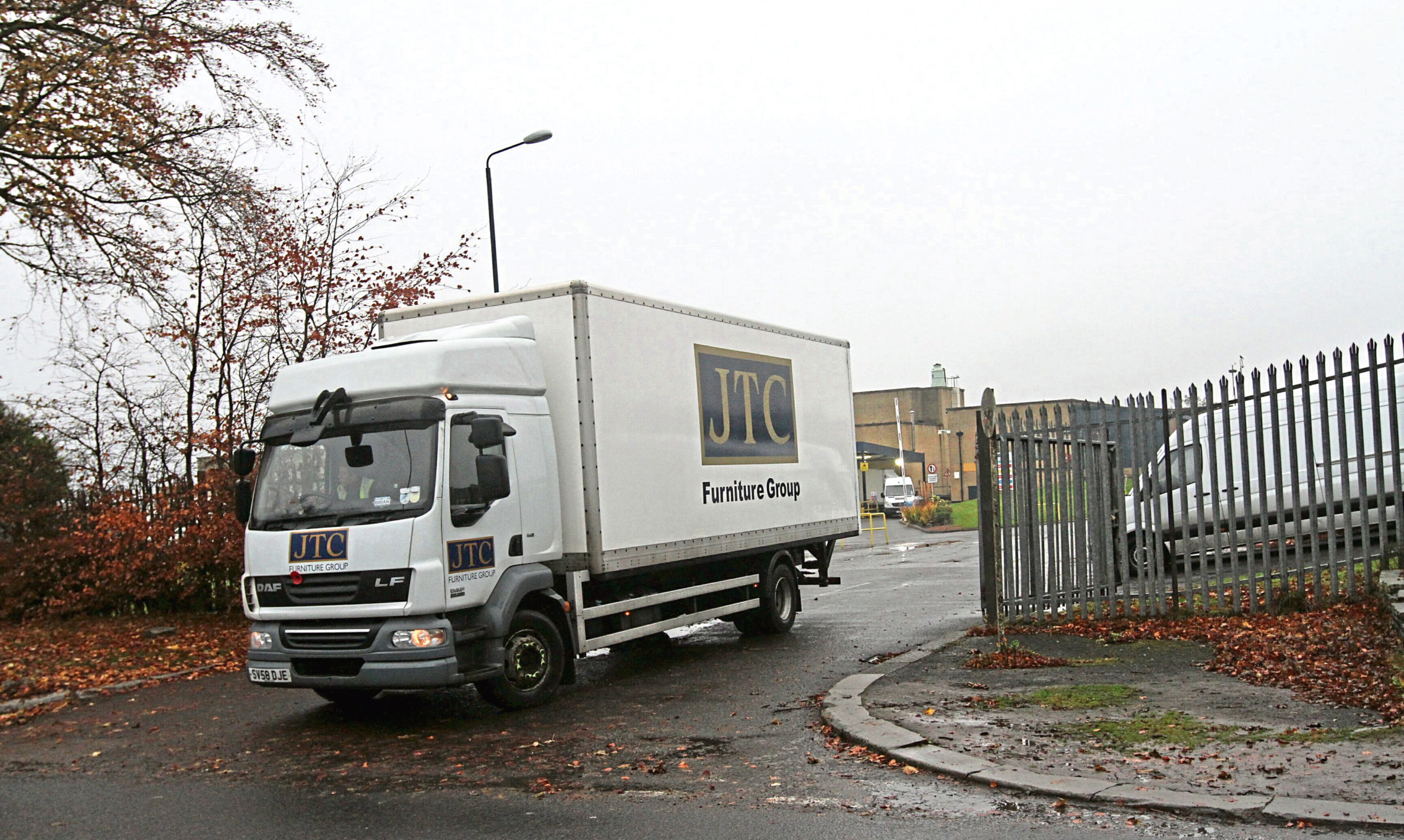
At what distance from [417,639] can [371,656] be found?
0.37 meters

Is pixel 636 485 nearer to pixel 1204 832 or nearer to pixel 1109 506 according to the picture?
pixel 1109 506

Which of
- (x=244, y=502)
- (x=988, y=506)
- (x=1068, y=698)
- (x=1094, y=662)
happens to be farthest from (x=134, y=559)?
(x=1068, y=698)

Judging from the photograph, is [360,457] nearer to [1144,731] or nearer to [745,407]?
[745,407]

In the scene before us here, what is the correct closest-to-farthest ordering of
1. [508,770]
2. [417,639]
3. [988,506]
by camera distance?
[508,770], [417,639], [988,506]

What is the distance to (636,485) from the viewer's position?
10.4 m

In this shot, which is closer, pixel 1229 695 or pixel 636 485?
pixel 1229 695

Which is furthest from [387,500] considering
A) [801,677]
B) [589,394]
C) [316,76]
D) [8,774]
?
[316,76]

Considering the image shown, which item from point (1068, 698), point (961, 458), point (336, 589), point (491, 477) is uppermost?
point (491, 477)

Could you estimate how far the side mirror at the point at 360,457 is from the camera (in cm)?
880

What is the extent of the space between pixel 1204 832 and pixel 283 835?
432 centimetres

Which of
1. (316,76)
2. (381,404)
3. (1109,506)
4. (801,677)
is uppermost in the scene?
(316,76)

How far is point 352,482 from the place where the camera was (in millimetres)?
8773

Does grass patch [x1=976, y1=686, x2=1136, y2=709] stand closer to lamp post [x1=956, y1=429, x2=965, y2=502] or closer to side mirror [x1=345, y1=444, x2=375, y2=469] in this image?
side mirror [x1=345, y1=444, x2=375, y2=469]

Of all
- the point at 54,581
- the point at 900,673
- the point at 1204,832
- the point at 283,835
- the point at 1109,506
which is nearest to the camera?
the point at 1204,832
